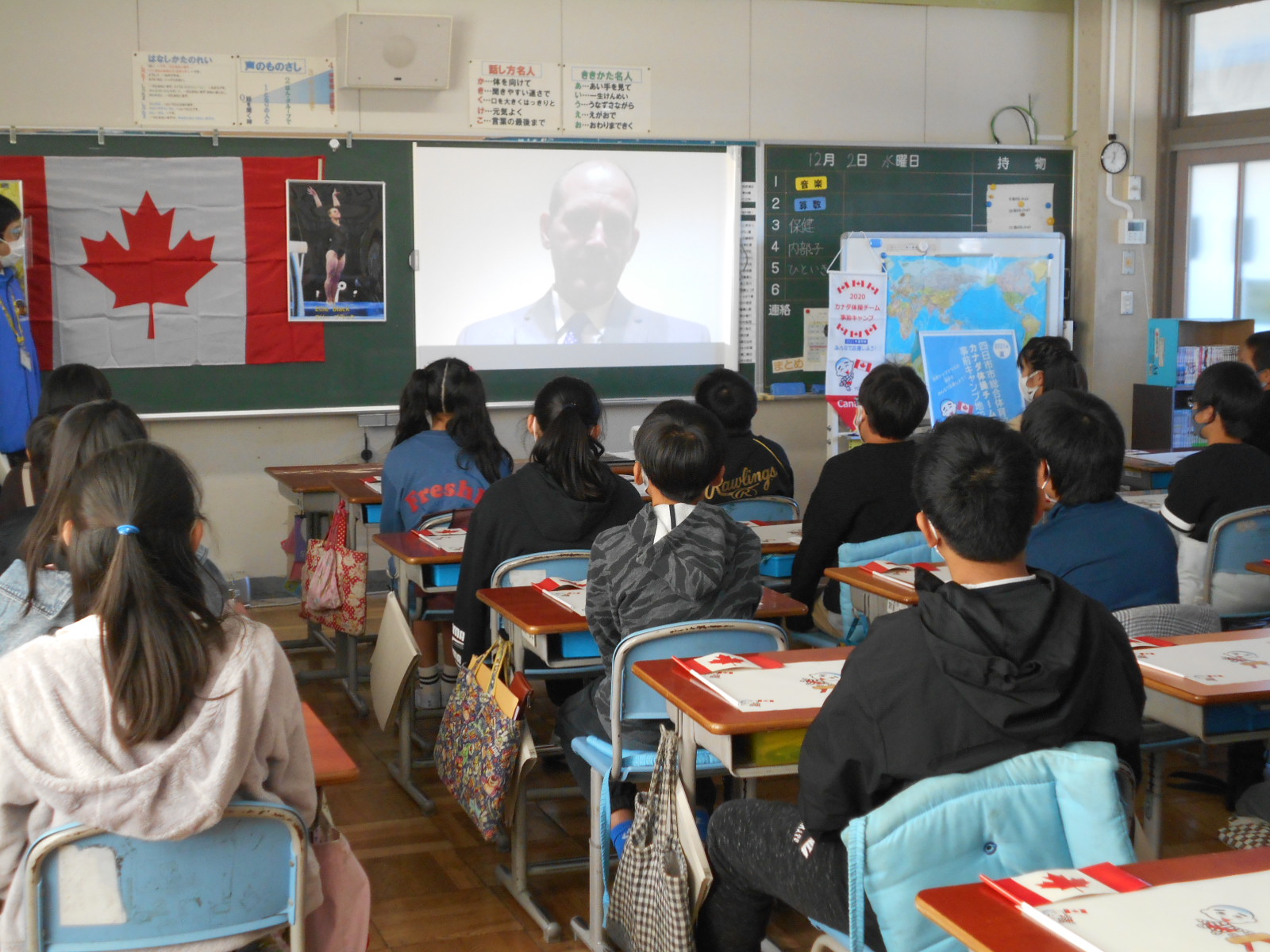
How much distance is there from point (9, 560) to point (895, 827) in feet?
6.12

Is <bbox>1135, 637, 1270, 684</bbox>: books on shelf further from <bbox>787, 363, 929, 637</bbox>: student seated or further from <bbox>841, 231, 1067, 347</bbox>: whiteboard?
<bbox>841, 231, 1067, 347</bbox>: whiteboard

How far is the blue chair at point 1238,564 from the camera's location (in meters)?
3.42

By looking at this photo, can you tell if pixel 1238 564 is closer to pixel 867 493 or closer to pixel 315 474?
pixel 867 493

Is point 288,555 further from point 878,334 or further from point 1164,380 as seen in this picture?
point 1164,380

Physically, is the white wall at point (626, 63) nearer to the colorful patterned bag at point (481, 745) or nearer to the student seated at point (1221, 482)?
the student seated at point (1221, 482)

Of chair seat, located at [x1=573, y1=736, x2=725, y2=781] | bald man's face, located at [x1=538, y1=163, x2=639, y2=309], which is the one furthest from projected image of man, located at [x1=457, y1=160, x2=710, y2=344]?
chair seat, located at [x1=573, y1=736, x2=725, y2=781]

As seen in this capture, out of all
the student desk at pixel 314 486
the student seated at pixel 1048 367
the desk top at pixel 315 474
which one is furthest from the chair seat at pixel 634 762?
the student seated at pixel 1048 367

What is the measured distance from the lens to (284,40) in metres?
5.44

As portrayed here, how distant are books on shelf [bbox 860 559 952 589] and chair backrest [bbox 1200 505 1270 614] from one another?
3.13ft

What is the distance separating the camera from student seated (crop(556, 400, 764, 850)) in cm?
244

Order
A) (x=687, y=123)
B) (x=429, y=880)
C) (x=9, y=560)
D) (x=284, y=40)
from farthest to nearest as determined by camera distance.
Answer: (x=687, y=123)
(x=284, y=40)
(x=429, y=880)
(x=9, y=560)

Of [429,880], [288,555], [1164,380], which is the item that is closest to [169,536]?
[429,880]

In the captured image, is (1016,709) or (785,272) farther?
(785,272)

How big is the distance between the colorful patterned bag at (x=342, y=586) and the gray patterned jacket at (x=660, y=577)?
170cm
